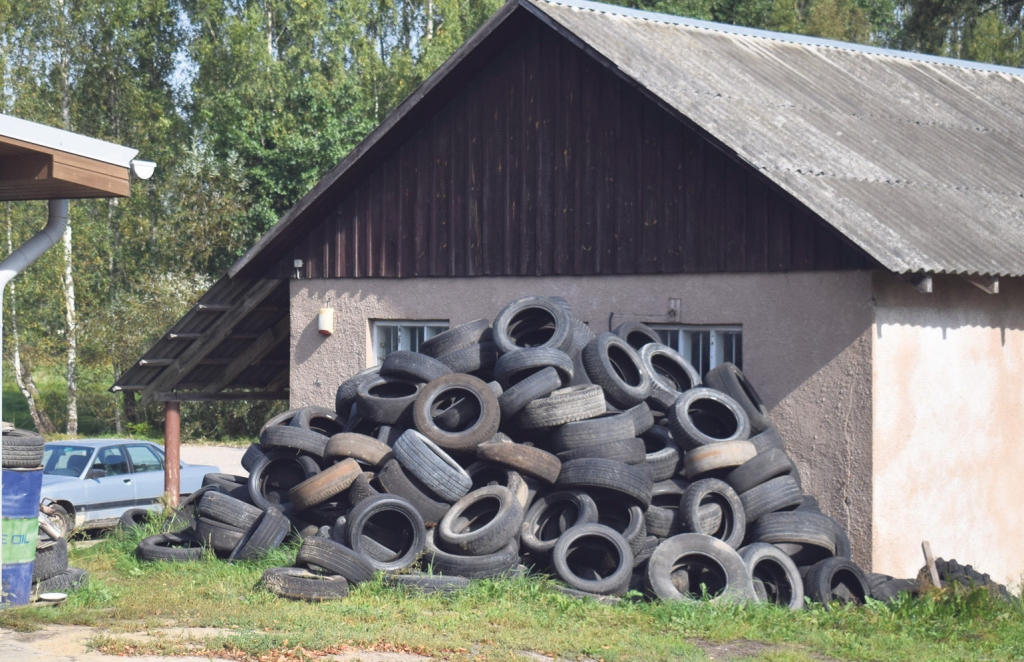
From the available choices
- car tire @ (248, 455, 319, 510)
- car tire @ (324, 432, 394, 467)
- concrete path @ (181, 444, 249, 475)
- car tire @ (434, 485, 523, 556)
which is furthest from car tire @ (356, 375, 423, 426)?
concrete path @ (181, 444, 249, 475)

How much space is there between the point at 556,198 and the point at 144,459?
7180 mm

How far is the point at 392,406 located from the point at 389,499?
153cm

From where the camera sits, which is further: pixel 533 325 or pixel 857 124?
pixel 857 124

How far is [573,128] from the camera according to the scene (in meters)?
13.3

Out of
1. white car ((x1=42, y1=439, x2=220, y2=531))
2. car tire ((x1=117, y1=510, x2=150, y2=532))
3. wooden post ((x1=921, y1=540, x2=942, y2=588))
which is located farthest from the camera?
white car ((x1=42, y1=439, x2=220, y2=531))

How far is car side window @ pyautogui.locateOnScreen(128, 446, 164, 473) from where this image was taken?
1627cm

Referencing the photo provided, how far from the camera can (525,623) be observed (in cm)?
873

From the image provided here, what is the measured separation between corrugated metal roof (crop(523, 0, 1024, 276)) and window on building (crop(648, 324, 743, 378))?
184 centimetres

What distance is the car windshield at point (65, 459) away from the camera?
1538 cm

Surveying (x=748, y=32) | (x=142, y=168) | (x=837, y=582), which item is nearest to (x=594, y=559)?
(x=837, y=582)

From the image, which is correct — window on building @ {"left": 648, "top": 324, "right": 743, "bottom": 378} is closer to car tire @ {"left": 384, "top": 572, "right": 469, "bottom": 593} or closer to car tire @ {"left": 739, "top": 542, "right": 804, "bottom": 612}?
car tire @ {"left": 739, "top": 542, "right": 804, "bottom": 612}

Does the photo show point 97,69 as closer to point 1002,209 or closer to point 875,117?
point 875,117

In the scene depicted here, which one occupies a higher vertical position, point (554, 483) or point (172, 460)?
point (554, 483)

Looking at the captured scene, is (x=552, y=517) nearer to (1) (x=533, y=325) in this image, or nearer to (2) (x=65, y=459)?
(1) (x=533, y=325)
